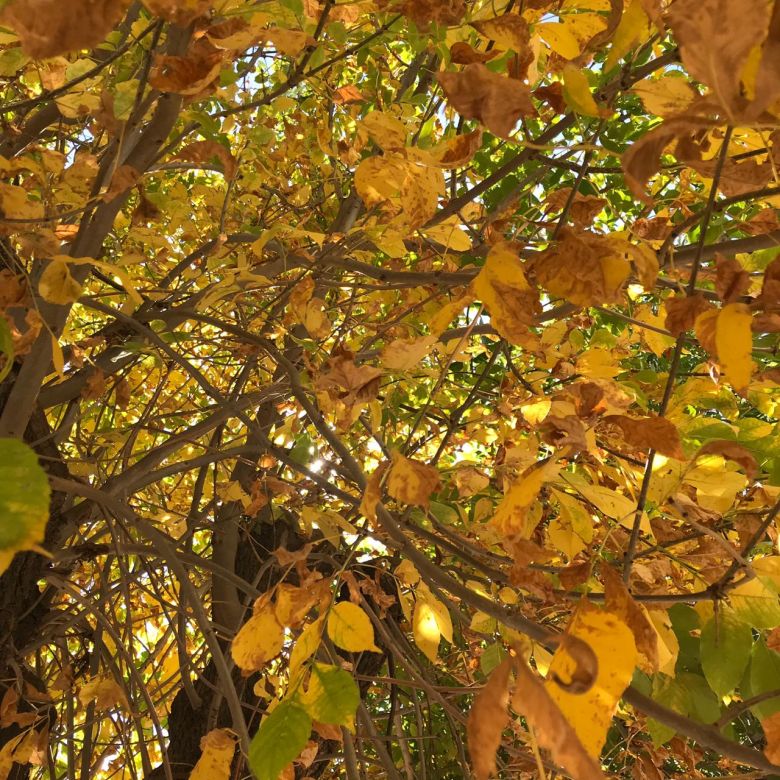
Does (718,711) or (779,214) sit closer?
(718,711)

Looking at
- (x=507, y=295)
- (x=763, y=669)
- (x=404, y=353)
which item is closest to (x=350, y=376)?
(x=404, y=353)

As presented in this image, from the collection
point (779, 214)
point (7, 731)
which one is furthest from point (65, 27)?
point (7, 731)

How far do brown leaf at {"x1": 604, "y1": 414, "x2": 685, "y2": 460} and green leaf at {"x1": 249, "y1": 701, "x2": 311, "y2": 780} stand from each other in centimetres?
46

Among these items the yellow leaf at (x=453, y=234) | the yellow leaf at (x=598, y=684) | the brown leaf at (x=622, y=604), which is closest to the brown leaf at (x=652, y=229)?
the yellow leaf at (x=453, y=234)

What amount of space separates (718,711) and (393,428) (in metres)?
1.78

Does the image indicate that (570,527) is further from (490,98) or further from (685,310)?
(490,98)

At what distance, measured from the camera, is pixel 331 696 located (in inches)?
32.4

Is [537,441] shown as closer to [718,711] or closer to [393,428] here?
[718,711]

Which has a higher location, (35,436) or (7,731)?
(35,436)

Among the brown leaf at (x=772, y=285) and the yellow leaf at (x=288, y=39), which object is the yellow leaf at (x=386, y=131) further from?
the brown leaf at (x=772, y=285)

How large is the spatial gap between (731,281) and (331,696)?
59 centimetres

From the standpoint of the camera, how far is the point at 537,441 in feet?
4.55

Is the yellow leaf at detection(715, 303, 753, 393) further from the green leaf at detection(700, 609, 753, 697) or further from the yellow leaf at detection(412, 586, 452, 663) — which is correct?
the yellow leaf at detection(412, 586, 452, 663)

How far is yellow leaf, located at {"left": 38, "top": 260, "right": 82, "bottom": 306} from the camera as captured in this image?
99 cm
